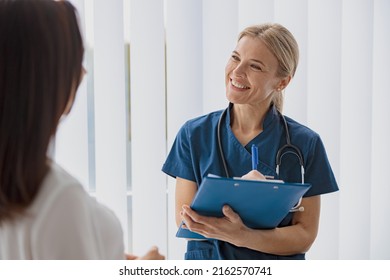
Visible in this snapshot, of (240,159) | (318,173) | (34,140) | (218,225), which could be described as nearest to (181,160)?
(240,159)

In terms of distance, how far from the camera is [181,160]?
147cm

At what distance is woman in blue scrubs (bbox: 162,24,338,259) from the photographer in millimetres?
1412

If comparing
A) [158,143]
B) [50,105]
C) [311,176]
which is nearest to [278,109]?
[311,176]

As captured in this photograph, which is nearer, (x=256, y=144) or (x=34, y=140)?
(x=34, y=140)

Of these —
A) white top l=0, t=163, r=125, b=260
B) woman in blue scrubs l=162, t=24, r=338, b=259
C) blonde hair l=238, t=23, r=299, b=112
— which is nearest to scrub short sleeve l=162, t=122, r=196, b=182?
woman in blue scrubs l=162, t=24, r=338, b=259

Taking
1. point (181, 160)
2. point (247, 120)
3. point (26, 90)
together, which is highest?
point (26, 90)

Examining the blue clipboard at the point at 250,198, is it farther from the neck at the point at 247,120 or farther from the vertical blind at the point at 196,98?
the vertical blind at the point at 196,98

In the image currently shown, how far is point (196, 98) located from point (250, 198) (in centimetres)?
66

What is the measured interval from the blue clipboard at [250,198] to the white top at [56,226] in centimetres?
41

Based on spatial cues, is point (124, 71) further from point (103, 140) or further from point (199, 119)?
point (199, 119)

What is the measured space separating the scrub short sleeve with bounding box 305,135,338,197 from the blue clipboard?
0.18m

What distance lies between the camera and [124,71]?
5.55ft

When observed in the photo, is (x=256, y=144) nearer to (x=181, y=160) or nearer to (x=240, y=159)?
(x=240, y=159)

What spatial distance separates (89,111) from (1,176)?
99cm
